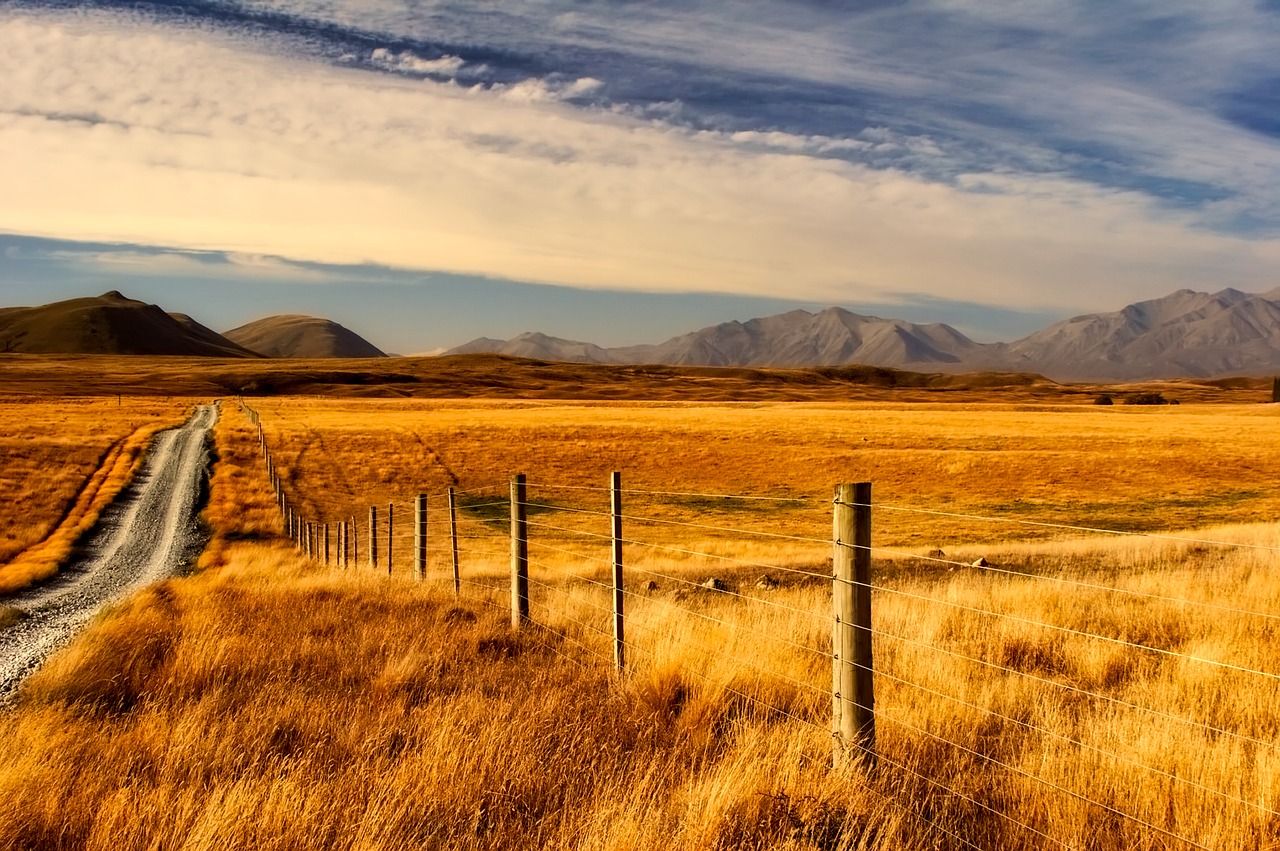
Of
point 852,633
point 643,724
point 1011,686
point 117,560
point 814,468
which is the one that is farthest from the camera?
point 814,468

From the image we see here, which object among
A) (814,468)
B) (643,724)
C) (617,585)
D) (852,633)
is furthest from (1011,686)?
(814,468)

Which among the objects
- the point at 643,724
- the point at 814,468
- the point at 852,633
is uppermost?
the point at 852,633

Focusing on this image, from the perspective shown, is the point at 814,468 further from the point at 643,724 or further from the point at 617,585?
the point at 643,724

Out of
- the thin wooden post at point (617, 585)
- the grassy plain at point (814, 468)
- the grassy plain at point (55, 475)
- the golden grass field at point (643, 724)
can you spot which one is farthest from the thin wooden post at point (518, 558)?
the grassy plain at point (814, 468)

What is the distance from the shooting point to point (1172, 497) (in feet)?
112

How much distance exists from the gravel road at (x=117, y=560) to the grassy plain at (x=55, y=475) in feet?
2.24

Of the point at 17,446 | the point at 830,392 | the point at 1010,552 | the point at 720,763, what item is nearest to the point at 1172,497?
the point at 1010,552

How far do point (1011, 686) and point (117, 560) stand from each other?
22968 millimetres

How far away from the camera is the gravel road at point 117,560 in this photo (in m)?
10.6

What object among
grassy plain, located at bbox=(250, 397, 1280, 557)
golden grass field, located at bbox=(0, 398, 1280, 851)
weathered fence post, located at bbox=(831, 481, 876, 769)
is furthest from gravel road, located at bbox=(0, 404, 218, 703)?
weathered fence post, located at bbox=(831, 481, 876, 769)

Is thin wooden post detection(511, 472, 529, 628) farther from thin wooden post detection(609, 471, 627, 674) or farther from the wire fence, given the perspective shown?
thin wooden post detection(609, 471, 627, 674)

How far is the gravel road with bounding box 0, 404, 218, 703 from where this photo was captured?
10.6 m

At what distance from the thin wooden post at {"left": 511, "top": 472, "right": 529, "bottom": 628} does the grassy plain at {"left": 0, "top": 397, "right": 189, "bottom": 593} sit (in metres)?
14.9

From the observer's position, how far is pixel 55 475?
37250 mm
